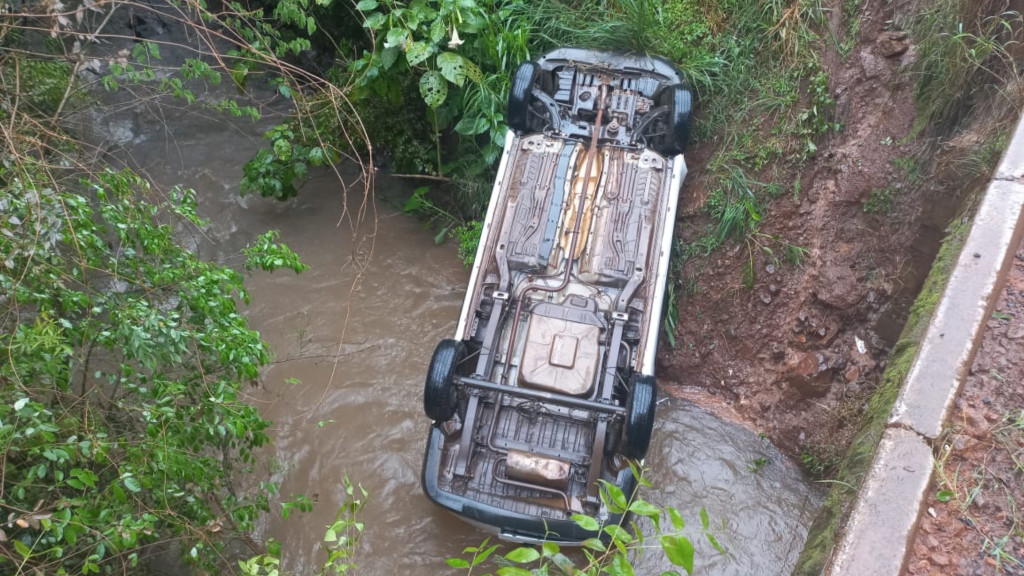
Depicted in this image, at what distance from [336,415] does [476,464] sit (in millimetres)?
1409

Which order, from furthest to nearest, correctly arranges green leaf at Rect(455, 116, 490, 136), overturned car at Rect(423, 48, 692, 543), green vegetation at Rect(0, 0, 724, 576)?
green leaf at Rect(455, 116, 490, 136)
overturned car at Rect(423, 48, 692, 543)
green vegetation at Rect(0, 0, 724, 576)

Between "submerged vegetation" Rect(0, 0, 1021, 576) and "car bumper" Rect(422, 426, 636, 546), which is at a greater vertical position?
"submerged vegetation" Rect(0, 0, 1021, 576)

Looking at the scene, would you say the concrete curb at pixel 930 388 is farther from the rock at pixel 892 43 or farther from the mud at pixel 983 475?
the rock at pixel 892 43

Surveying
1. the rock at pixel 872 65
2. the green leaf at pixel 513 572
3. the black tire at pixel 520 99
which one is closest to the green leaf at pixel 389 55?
the black tire at pixel 520 99

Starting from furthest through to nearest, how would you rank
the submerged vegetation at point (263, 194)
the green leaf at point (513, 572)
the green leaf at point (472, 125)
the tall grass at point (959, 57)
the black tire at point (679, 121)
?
the green leaf at point (472, 125) → the black tire at point (679, 121) → the tall grass at point (959, 57) → the submerged vegetation at point (263, 194) → the green leaf at point (513, 572)

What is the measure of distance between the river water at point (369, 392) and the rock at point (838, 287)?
120 cm

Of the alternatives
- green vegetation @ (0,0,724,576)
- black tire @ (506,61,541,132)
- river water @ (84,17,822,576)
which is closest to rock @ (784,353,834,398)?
river water @ (84,17,822,576)

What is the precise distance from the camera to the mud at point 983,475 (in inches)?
107

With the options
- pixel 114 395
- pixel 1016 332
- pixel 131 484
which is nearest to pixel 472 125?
pixel 114 395

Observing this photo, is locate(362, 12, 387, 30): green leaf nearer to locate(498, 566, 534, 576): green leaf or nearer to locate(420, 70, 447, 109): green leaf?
locate(420, 70, 447, 109): green leaf

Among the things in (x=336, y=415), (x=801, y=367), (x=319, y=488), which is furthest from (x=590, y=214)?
(x=319, y=488)

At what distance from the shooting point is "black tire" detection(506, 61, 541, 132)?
5.18 meters

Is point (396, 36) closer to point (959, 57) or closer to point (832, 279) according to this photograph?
point (832, 279)

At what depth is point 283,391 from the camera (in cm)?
507
